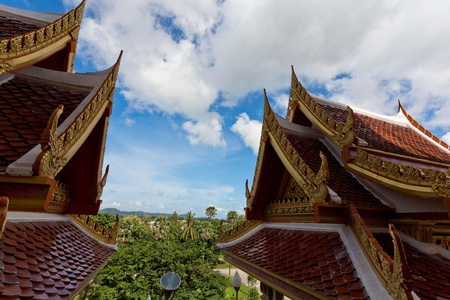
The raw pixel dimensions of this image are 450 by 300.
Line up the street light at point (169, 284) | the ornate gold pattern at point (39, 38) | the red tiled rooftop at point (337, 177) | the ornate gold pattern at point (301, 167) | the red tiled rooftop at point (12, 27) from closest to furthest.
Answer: the ornate gold pattern at point (39, 38)
the ornate gold pattern at point (301, 167)
the red tiled rooftop at point (12, 27)
the red tiled rooftop at point (337, 177)
the street light at point (169, 284)

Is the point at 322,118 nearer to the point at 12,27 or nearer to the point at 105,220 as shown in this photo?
the point at 12,27

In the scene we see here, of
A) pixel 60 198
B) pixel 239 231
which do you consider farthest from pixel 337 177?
pixel 60 198

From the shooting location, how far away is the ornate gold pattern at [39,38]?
2748 mm

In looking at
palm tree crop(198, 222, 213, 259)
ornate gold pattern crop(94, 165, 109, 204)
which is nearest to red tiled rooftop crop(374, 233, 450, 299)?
ornate gold pattern crop(94, 165, 109, 204)

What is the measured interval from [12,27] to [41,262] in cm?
410

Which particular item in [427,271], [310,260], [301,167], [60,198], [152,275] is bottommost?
[152,275]

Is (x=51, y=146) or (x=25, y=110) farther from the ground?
(x=25, y=110)

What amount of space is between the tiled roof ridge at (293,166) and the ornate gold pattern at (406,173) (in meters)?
0.95

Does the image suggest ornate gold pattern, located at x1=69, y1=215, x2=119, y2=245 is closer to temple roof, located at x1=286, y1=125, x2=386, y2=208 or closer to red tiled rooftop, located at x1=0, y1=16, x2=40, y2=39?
red tiled rooftop, located at x1=0, y1=16, x2=40, y2=39

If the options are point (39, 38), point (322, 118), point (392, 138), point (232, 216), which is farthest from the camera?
point (232, 216)

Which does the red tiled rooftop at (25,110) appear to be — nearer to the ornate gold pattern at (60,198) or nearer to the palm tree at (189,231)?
the ornate gold pattern at (60,198)

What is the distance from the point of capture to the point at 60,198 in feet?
A: 13.0

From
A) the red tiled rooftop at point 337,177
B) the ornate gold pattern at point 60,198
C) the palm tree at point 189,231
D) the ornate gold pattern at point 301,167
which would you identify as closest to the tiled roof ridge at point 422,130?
the red tiled rooftop at point 337,177

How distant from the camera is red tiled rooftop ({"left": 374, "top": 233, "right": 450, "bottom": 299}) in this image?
7.70 feet
